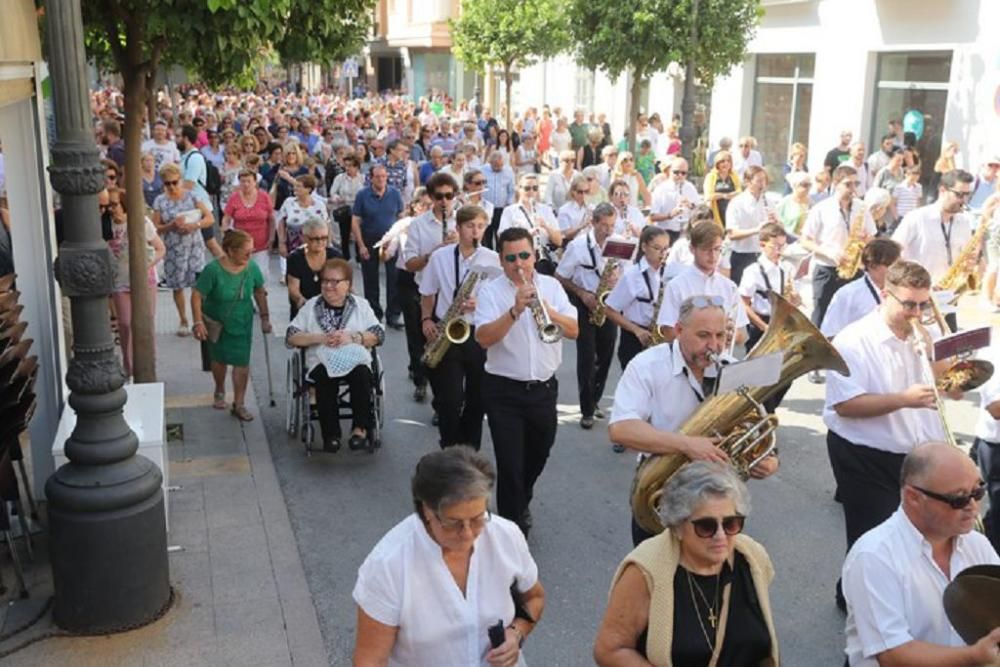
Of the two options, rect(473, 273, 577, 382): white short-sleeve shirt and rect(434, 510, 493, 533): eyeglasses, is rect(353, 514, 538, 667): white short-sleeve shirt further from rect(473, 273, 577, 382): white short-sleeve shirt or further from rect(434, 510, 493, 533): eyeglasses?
rect(473, 273, 577, 382): white short-sleeve shirt

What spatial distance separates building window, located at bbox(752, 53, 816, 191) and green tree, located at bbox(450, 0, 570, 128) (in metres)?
5.09

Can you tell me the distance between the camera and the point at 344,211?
15133 mm

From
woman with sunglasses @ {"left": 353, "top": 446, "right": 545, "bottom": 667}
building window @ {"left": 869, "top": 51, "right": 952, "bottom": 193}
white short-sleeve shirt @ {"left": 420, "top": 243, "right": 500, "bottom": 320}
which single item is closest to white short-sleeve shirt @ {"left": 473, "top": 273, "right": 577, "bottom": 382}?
white short-sleeve shirt @ {"left": 420, "top": 243, "right": 500, "bottom": 320}

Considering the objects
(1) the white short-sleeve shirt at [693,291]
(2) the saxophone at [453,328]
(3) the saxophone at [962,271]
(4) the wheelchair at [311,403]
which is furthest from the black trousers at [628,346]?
(3) the saxophone at [962,271]

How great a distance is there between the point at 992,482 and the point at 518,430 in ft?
8.56

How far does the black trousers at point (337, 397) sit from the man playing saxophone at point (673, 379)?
3546 millimetres

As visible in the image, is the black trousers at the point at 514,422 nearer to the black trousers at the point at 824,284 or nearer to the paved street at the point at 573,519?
the paved street at the point at 573,519

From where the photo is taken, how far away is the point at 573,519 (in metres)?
7.16

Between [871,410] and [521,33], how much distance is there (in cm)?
2321

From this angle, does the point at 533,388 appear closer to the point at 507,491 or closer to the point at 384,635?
the point at 507,491

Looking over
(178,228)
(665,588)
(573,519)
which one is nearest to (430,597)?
(665,588)

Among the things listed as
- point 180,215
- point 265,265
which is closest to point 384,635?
point 180,215

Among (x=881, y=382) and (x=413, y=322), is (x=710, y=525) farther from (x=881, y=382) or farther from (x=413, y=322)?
(x=413, y=322)

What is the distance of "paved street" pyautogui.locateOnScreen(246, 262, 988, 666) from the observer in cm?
574
